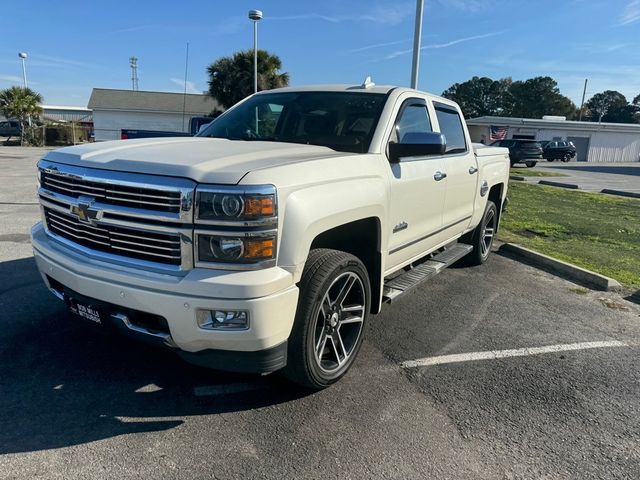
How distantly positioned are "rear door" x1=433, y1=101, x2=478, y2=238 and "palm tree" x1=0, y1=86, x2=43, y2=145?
42027 millimetres

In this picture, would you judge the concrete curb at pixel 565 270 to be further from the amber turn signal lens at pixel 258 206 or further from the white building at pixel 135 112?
the white building at pixel 135 112

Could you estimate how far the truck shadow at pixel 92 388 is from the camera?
9.08ft

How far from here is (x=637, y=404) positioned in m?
3.31

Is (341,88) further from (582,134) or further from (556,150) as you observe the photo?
(582,134)

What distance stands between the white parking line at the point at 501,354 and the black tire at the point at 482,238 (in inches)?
91.5

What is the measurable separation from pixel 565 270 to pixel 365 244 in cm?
407

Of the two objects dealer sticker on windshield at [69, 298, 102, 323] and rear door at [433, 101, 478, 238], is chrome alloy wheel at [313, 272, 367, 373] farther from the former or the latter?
rear door at [433, 101, 478, 238]

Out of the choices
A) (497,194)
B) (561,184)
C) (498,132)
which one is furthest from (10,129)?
(497,194)

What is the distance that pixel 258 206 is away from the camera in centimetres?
249

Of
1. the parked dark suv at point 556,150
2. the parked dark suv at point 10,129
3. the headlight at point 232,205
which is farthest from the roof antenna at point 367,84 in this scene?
the parked dark suv at point 10,129

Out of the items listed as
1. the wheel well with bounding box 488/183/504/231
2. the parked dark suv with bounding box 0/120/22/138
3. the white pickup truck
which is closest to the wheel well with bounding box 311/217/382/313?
the white pickup truck

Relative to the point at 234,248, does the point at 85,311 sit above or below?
below

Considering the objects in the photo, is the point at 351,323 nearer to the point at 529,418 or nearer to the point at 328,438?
the point at 328,438

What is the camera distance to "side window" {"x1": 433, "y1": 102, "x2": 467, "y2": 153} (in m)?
5.01
